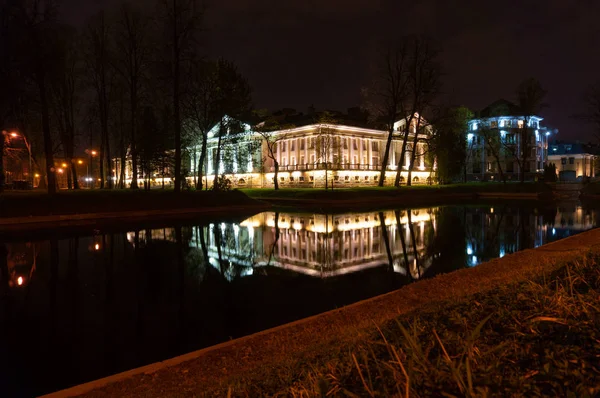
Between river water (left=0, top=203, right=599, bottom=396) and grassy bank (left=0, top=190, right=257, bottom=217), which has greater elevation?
grassy bank (left=0, top=190, right=257, bottom=217)

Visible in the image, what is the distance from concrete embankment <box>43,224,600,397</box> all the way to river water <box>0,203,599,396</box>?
3.13 feet

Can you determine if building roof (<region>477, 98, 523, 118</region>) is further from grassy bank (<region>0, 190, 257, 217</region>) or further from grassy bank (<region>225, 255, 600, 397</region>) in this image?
grassy bank (<region>225, 255, 600, 397</region>)

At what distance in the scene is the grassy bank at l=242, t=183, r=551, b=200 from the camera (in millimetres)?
45000

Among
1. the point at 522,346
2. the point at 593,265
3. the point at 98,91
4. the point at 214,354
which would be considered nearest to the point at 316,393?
the point at 522,346

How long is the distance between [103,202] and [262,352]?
26.3m

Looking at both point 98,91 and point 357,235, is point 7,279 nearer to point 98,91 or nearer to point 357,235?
point 357,235

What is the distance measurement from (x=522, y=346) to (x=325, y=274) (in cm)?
887

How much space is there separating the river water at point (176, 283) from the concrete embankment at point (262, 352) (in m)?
0.95

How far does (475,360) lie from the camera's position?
274cm

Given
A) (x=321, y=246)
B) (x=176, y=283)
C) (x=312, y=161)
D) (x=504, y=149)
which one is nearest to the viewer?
(x=176, y=283)

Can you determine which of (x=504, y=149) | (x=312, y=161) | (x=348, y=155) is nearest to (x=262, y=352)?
(x=312, y=161)

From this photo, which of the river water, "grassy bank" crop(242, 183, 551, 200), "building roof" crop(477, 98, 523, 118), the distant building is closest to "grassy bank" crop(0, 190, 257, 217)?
the river water

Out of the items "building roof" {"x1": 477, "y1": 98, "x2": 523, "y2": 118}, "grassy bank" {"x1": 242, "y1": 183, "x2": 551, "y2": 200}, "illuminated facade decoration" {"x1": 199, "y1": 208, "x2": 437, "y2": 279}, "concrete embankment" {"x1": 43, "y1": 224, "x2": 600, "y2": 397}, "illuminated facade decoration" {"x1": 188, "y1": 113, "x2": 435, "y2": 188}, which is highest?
"building roof" {"x1": 477, "y1": 98, "x2": 523, "y2": 118}

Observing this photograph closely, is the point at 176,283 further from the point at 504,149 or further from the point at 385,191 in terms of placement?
the point at 504,149
